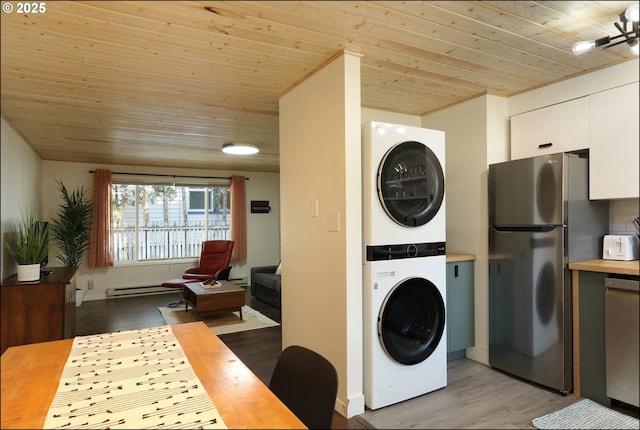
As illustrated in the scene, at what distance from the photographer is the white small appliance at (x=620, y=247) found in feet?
6.78

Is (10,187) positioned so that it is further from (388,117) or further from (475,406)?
(388,117)

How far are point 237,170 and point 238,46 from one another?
4543 mm

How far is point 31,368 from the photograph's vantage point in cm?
104

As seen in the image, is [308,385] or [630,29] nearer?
[308,385]

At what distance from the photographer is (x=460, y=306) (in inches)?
109

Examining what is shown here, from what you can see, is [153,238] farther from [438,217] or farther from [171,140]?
[438,217]

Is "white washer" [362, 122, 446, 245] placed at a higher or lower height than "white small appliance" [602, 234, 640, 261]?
higher

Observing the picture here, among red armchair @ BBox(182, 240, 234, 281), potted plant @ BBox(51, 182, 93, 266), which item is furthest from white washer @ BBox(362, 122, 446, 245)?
potted plant @ BBox(51, 182, 93, 266)

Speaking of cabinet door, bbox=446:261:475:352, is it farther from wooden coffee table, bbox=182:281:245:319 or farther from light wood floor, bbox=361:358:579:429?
wooden coffee table, bbox=182:281:245:319

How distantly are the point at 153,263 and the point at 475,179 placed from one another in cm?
485

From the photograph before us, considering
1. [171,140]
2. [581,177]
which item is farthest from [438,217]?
[171,140]

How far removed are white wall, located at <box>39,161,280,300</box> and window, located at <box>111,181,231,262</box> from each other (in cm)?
22

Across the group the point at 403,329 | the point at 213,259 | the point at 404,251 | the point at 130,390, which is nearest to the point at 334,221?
the point at 404,251

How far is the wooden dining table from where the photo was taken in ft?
2.59
